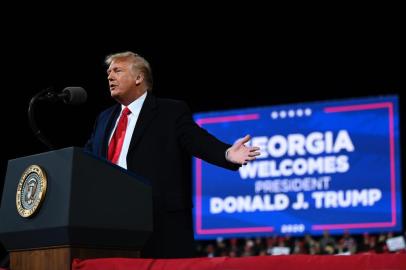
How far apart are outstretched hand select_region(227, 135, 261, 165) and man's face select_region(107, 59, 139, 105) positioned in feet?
1.52

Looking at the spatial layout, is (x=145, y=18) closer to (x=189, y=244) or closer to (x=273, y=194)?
(x=273, y=194)

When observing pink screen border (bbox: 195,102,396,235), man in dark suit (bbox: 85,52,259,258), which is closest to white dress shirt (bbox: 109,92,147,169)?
man in dark suit (bbox: 85,52,259,258)

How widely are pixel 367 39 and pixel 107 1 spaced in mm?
3892

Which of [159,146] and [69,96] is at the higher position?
[69,96]

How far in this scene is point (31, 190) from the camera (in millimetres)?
1655

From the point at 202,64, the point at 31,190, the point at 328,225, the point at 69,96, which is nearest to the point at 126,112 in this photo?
the point at 69,96

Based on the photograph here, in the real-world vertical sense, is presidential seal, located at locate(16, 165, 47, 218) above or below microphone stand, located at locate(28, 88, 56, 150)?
below

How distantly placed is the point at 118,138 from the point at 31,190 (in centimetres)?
49

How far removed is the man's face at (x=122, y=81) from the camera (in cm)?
218

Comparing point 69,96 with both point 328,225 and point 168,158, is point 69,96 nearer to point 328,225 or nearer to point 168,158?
point 168,158

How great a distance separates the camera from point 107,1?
8789 mm

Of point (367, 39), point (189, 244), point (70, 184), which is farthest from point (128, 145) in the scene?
point (367, 39)

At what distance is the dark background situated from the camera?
30.6ft

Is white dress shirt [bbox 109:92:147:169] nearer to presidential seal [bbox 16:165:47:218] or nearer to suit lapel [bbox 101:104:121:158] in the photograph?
suit lapel [bbox 101:104:121:158]
